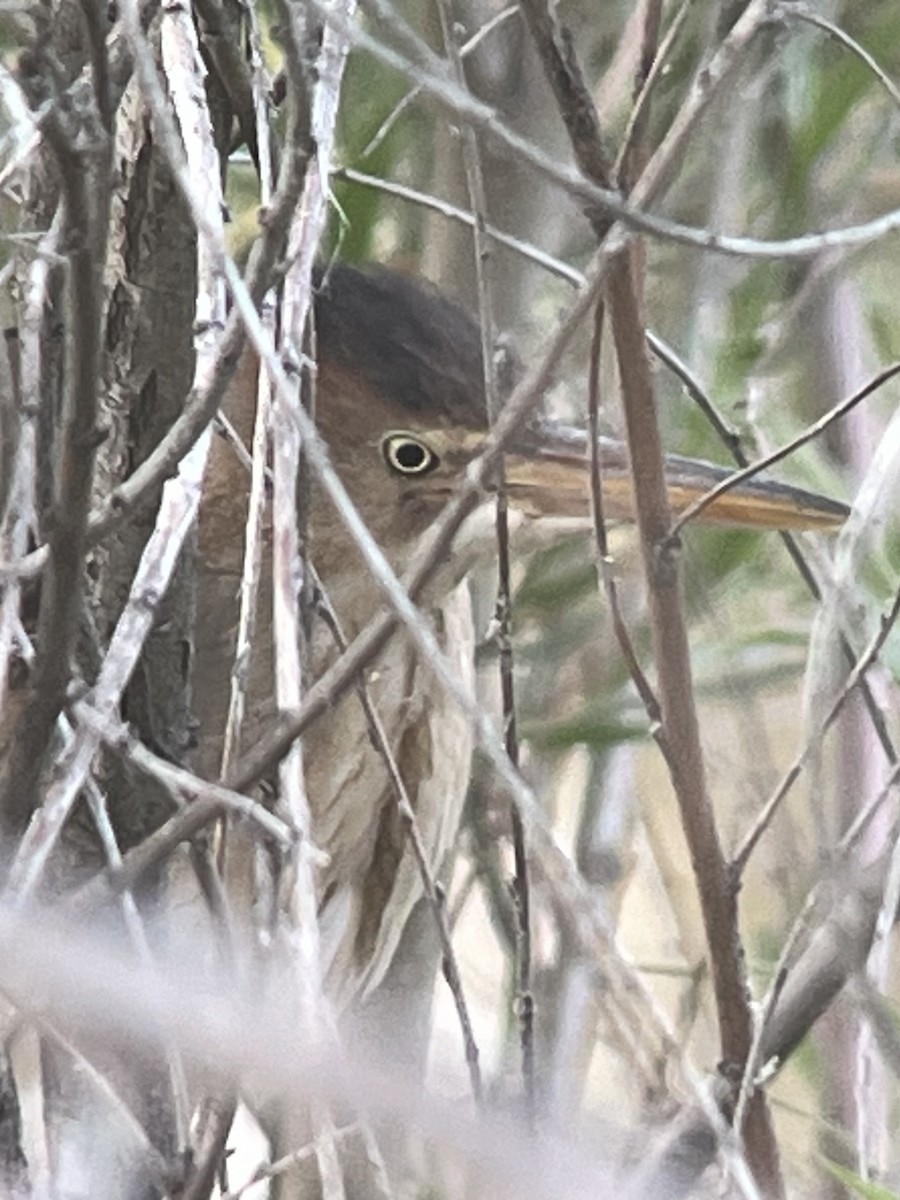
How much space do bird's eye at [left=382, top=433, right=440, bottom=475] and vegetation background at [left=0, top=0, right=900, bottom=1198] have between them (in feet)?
0.45

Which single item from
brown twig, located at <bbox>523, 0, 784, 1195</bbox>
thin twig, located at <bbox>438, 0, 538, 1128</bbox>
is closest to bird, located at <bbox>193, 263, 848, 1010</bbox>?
thin twig, located at <bbox>438, 0, 538, 1128</bbox>

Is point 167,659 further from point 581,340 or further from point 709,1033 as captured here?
point 709,1033

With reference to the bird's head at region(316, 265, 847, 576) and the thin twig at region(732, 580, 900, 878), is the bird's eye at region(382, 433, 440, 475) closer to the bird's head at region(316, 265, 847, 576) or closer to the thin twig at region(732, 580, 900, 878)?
the bird's head at region(316, 265, 847, 576)

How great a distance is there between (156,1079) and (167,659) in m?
0.23

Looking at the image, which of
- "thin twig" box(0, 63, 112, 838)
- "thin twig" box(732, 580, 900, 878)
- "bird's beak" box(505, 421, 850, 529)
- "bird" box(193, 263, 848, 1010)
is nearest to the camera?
"thin twig" box(0, 63, 112, 838)

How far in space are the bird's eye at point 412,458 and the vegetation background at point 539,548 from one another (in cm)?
14

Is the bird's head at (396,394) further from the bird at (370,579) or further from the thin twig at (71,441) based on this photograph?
the thin twig at (71,441)

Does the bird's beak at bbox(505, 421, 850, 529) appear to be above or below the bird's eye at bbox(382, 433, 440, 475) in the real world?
below

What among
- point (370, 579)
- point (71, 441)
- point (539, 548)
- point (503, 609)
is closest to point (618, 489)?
point (539, 548)

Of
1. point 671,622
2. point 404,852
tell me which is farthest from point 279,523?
point 404,852

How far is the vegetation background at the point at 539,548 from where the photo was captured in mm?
790

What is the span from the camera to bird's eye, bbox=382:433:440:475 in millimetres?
1520

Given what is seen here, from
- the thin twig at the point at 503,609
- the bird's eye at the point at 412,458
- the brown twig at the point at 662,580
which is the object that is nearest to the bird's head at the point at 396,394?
the bird's eye at the point at 412,458

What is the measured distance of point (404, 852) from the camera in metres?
1.54
